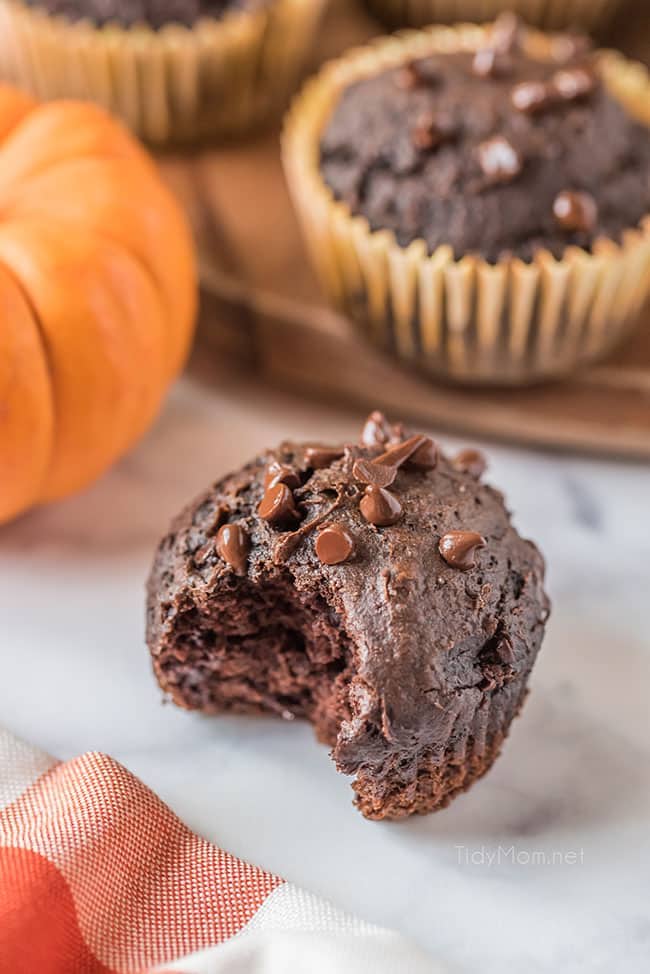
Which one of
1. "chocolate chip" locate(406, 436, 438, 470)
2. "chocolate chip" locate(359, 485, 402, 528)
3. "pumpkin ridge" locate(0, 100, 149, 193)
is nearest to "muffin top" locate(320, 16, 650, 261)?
"pumpkin ridge" locate(0, 100, 149, 193)

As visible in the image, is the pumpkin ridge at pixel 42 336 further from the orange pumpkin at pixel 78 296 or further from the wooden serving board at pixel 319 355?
the wooden serving board at pixel 319 355

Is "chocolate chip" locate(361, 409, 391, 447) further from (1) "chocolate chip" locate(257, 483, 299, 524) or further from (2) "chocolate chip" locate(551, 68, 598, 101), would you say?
(2) "chocolate chip" locate(551, 68, 598, 101)

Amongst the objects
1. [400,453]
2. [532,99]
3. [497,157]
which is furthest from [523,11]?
[400,453]

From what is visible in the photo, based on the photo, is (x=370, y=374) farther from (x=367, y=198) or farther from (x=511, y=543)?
(x=511, y=543)

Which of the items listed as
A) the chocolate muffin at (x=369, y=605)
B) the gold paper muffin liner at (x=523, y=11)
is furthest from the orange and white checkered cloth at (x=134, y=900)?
the gold paper muffin liner at (x=523, y=11)

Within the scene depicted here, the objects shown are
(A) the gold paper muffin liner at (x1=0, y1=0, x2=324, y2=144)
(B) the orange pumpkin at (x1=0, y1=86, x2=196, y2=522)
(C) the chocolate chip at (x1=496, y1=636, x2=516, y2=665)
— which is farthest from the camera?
(A) the gold paper muffin liner at (x1=0, y1=0, x2=324, y2=144)

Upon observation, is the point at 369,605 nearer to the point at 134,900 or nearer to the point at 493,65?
the point at 134,900

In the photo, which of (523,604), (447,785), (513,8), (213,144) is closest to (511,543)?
(523,604)

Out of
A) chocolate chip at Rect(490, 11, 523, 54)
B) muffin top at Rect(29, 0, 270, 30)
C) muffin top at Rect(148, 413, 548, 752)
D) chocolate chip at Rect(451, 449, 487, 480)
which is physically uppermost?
chocolate chip at Rect(490, 11, 523, 54)
